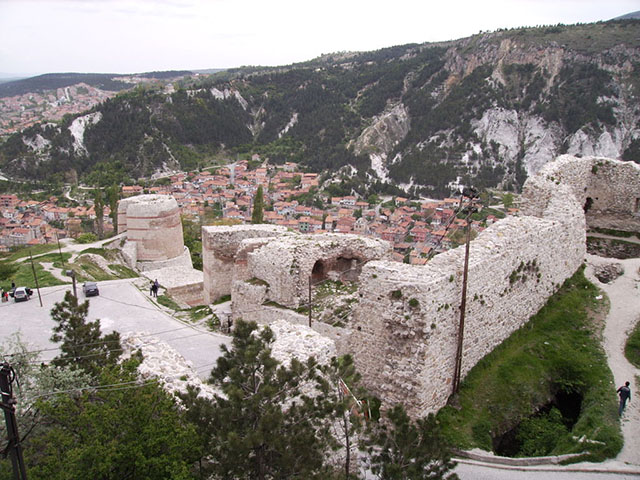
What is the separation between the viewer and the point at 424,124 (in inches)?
4446

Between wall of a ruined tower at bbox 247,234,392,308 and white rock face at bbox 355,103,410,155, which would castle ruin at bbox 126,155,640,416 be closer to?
wall of a ruined tower at bbox 247,234,392,308

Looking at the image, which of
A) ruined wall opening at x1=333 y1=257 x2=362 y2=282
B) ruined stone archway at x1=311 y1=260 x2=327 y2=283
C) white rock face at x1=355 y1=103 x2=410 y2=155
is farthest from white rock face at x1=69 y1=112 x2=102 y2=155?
ruined wall opening at x1=333 y1=257 x2=362 y2=282

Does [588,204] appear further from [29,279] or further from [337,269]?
[29,279]

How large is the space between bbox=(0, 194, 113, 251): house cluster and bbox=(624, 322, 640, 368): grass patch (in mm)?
54908

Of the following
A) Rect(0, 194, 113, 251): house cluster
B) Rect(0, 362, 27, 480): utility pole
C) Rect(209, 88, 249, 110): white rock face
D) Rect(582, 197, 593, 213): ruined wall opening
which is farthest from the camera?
Rect(209, 88, 249, 110): white rock face

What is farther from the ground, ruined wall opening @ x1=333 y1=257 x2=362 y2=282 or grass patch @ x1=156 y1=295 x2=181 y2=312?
ruined wall opening @ x1=333 y1=257 x2=362 y2=282

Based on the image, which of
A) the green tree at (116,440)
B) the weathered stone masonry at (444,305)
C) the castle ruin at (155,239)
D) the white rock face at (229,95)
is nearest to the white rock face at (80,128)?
the white rock face at (229,95)

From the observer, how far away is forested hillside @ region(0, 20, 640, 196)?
303 ft

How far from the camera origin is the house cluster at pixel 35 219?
203ft

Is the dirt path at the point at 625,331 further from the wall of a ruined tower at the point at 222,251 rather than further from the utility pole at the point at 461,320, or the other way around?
the wall of a ruined tower at the point at 222,251

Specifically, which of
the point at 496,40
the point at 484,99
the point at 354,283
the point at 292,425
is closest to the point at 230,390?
the point at 292,425

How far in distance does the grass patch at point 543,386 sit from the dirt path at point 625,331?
173 millimetres

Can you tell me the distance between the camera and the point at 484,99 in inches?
4245

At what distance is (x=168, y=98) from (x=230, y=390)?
125944mm
